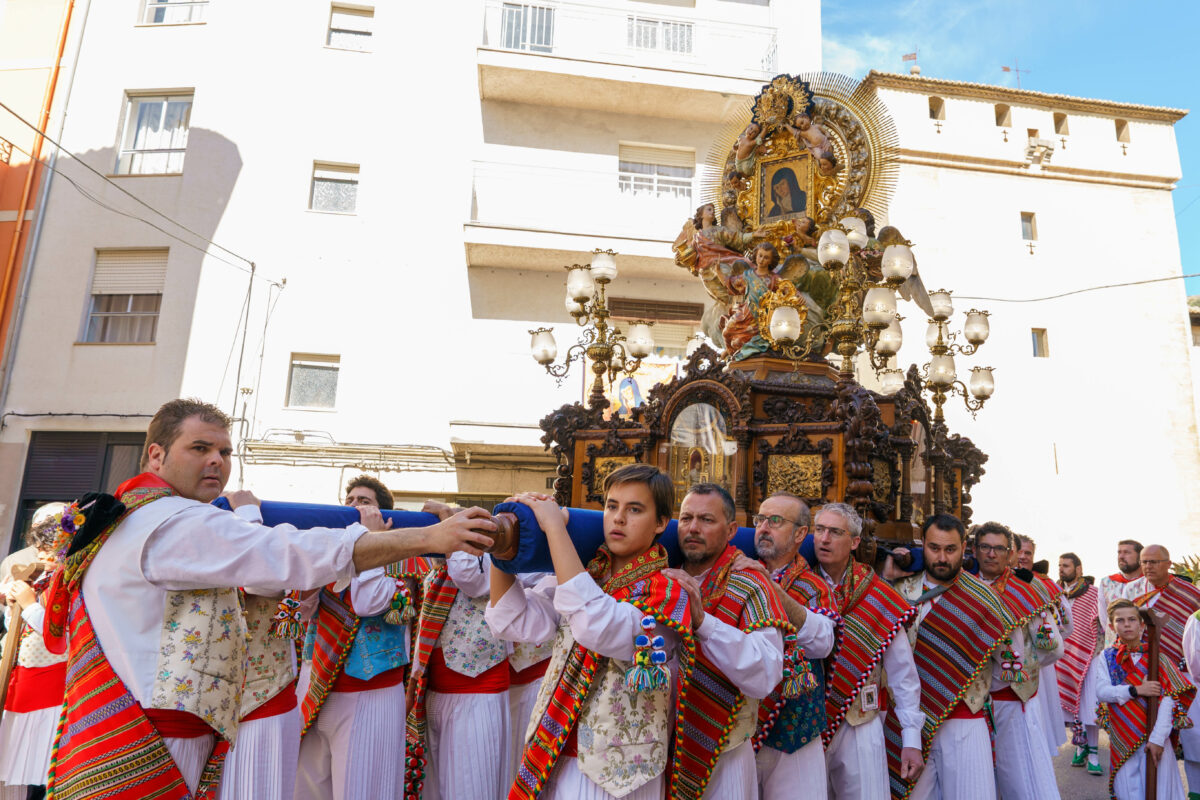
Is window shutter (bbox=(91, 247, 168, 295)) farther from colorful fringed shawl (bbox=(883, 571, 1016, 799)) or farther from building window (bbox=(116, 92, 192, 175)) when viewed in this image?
colorful fringed shawl (bbox=(883, 571, 1016, 799))

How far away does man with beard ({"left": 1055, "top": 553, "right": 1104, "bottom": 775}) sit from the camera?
8.30 metres

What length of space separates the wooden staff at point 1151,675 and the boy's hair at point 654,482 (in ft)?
14.6

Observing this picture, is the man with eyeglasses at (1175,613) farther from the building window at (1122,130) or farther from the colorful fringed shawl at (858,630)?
the building window at (1122,130)

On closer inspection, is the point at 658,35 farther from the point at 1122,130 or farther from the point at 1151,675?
the point at 1151,675

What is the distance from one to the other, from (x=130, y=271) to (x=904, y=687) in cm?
1436

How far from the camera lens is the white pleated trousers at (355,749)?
399 cm

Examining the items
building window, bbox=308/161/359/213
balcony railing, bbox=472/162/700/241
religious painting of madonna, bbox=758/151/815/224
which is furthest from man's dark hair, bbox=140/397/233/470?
building window, bbox=308/161/359/213

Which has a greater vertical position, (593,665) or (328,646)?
(593,665)

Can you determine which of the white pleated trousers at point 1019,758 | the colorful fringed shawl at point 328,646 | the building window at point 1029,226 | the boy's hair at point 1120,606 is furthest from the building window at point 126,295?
the building window at point 1029,226

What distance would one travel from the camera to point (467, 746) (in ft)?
13.9

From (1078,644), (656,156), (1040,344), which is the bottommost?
(1078,644)

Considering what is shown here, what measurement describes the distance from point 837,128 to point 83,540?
27.2 ft

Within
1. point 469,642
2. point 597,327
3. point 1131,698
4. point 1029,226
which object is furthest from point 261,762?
point 1029,226

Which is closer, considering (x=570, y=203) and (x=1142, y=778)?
(x=1142, y=778)
